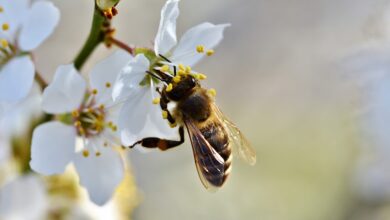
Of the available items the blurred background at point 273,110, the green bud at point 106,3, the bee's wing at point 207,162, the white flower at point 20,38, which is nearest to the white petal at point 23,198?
the white flower at point 20,38

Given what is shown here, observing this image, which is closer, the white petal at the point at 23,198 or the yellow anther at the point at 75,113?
the yellow anther at the point at 75,113

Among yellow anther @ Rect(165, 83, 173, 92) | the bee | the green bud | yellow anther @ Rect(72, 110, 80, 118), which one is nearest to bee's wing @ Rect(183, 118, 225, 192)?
the bee

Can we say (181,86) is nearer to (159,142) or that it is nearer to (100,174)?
(159,142)

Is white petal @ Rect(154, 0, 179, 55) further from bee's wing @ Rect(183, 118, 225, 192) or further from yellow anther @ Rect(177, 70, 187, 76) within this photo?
bee's wing @ Rect(183, 118, 225, 192)

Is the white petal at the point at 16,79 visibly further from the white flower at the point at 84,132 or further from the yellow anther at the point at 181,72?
the yellow anther at the point at 181,72

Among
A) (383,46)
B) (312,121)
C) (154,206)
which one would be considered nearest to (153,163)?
(154,206)
